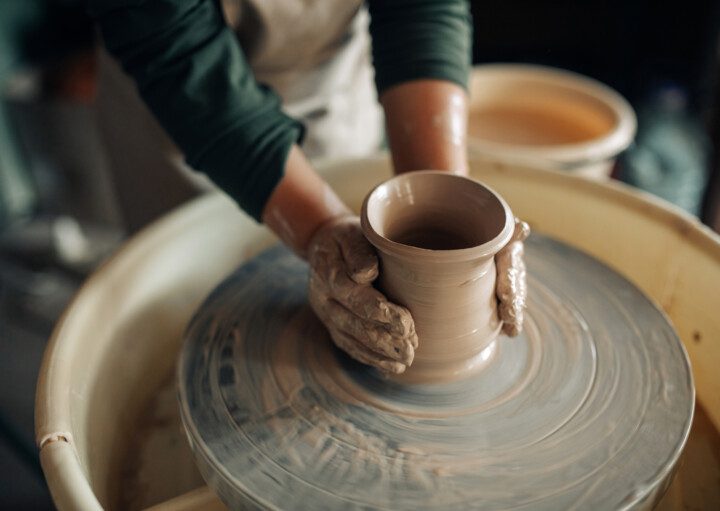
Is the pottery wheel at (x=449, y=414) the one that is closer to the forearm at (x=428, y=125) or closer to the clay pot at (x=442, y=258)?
the clay pot at (x=442, y=258)

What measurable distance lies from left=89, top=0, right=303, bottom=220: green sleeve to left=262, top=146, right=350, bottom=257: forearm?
2 cm

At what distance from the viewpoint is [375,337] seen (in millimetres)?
862

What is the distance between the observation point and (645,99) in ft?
8.91

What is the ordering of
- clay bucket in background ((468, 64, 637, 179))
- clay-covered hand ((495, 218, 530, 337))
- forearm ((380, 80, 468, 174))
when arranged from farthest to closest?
clay bucket in background ((468, 64, 637, 179))
forearm ((380, 80, 468, 174))
clay-covered hand ((495, 218, 530, 337))

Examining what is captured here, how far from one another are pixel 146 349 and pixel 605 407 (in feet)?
2.56

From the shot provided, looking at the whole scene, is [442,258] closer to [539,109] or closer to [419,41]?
[419,41]

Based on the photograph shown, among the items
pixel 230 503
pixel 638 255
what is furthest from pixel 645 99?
pixel 230 503

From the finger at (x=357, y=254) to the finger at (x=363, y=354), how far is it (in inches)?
3.5

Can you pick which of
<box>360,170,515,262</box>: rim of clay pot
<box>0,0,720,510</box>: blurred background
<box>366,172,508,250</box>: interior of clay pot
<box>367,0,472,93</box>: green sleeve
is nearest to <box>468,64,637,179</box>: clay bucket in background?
<box>0,0,720,510</box>: blurred background

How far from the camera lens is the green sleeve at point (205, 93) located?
979mm

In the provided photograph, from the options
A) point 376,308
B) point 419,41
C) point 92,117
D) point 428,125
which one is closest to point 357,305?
point 376,308

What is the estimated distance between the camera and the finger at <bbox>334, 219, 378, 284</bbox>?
0.87m

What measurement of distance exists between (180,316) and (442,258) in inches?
26.3

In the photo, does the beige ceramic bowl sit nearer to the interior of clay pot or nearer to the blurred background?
the interior of clay pot
